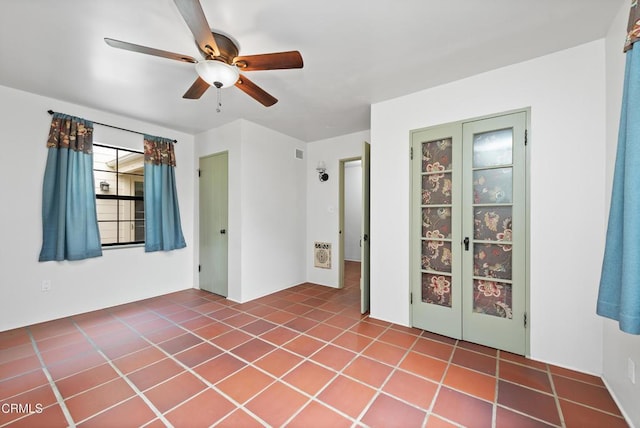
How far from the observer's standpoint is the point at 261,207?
393cm

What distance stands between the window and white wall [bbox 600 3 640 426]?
5.11 m

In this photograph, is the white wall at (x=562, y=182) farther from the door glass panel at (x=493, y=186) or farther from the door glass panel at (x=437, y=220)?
the door glass panel at (x=437, y=220)

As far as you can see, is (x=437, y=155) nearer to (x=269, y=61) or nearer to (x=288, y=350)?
(x=269, y=61)

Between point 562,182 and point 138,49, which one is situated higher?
point 138,49

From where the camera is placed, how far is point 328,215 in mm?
4566

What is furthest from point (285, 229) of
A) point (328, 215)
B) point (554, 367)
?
point (554, 367)

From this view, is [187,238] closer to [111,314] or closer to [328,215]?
[111,314]

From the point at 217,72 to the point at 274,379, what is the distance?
2.33 meters

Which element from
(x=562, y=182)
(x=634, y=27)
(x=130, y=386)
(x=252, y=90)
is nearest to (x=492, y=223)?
(x=562, y=182)

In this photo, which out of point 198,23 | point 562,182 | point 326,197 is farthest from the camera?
point 326,197

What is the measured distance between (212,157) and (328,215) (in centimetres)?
215

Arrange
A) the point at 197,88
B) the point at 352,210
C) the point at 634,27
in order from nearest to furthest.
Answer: the point at 634,27 < the point at 197,88 < the point at 352,210

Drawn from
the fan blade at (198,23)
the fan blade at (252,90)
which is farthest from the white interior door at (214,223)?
the fan blade at (198,23)

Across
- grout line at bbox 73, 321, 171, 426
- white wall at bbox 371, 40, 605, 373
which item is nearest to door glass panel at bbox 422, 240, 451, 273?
white wall at bbox 371, 40, 605, 373
